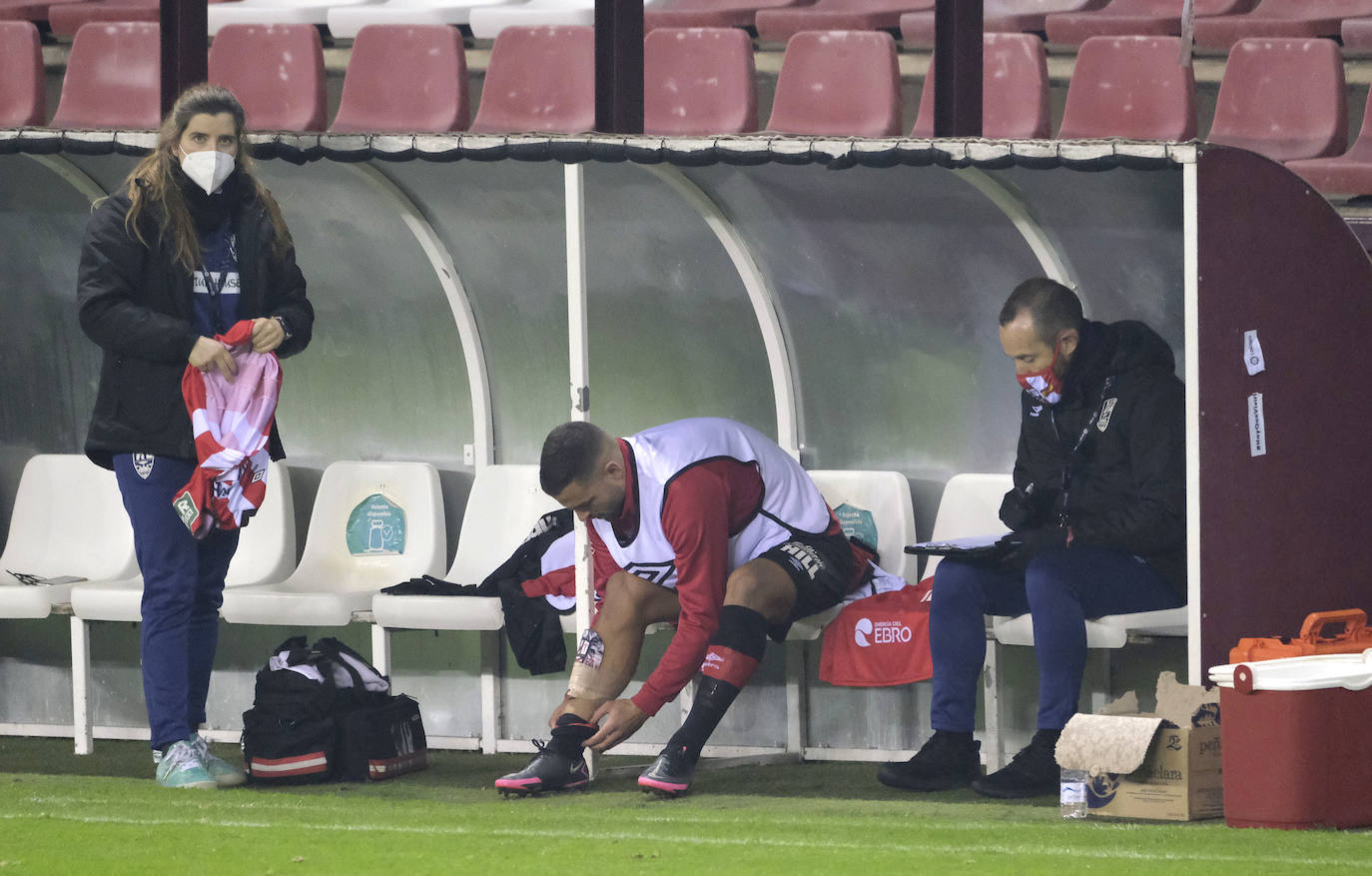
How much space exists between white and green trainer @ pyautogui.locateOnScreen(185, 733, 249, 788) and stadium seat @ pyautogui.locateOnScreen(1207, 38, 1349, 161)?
5143 mm

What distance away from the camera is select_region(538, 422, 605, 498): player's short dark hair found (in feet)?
16.7

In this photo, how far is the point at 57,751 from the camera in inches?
249

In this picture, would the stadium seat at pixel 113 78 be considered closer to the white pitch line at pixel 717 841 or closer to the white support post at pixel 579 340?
the white support post at pixel 579 340

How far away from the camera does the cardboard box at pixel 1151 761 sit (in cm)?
458

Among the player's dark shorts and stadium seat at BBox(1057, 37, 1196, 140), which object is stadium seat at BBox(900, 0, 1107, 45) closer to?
stadium seat at BBox(1057, 37, 1196, 140)

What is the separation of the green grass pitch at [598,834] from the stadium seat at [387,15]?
5.31 metres

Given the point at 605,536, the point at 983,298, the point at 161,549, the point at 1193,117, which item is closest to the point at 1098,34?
the point at 1193,117

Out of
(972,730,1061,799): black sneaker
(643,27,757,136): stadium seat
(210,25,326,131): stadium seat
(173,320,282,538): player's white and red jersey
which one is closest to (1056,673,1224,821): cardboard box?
(972,730,1061,799): black sneaker

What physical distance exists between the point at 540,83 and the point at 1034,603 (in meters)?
4.23

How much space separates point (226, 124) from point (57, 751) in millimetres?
2454

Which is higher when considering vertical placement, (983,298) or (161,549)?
(983,298)

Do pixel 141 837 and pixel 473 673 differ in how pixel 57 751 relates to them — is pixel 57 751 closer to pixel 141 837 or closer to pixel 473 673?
pixel 473 673

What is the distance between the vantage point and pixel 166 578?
16.6 ft

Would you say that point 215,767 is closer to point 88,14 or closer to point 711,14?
point 711,14
